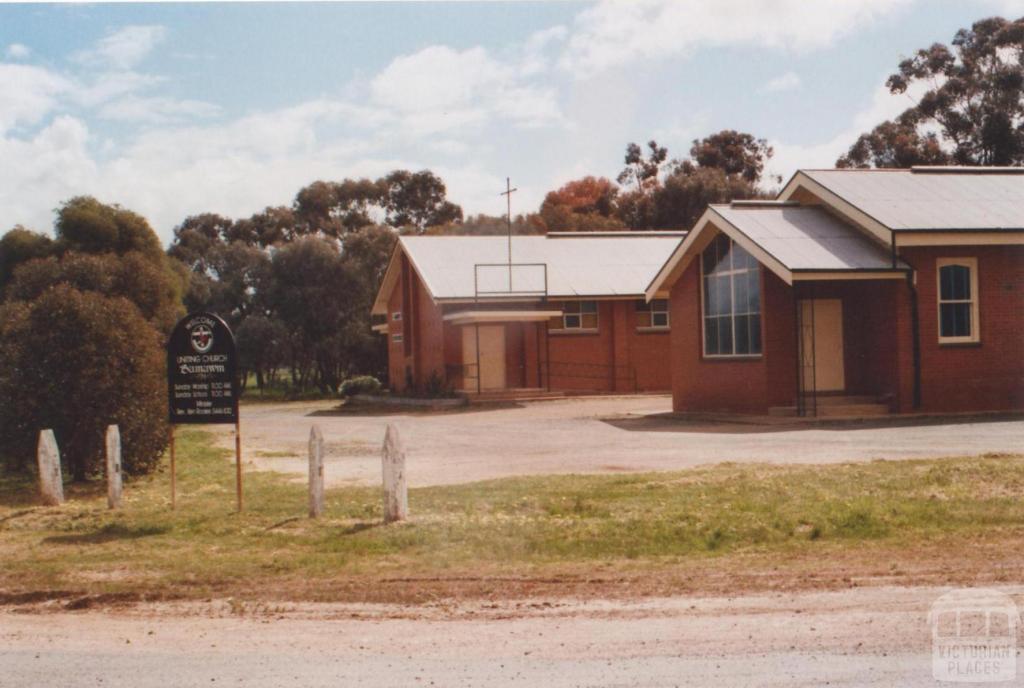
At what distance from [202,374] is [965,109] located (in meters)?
52.5

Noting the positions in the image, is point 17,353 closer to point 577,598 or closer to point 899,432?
point 577,598

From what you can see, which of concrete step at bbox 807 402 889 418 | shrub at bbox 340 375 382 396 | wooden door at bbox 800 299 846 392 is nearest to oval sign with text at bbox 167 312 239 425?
concrete step at bbox 807 402 889 418

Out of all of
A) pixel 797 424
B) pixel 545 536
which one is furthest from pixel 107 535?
pixel 797 424

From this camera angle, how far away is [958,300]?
23.5 m

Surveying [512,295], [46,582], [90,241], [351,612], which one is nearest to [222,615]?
[351,612]

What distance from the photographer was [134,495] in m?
15.0

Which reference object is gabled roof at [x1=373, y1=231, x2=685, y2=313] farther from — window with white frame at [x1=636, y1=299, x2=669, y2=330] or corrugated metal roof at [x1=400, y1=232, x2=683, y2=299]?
window with white frame at [x1=636, y1=299, x2=669, y2=330]

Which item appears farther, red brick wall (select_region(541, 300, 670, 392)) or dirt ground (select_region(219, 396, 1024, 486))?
red brick wall (select_region(541, 300, 670, 392))

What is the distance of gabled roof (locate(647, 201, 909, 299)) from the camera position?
2250 cm

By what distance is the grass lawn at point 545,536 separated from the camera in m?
9.26

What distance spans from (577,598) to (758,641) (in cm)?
182

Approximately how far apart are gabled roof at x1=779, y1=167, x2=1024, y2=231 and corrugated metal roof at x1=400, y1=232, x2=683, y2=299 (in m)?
11.0

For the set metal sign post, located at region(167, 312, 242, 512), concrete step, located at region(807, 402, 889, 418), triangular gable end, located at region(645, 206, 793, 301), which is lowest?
concrete step, located at region(807, 402, 889, 418)

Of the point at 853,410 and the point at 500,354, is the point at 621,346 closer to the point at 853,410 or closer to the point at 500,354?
the point at 500,354
